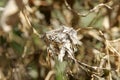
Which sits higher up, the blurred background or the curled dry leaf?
the curled dry leaf

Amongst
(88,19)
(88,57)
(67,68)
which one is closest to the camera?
(67,68)

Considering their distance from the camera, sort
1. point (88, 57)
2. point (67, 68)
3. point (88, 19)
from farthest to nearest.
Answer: point (88, 19) → point (88, 57) → point (67, 68)

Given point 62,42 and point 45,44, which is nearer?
point 62,42

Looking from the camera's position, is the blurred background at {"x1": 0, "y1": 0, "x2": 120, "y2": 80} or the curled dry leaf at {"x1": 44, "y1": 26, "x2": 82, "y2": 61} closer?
the curled dry leaf at {"x1": 44, "y1": 26, "x2": 82, "y2": 61}

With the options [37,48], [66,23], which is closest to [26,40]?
[37,48]

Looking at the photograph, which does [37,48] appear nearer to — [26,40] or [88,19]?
[26,40]
